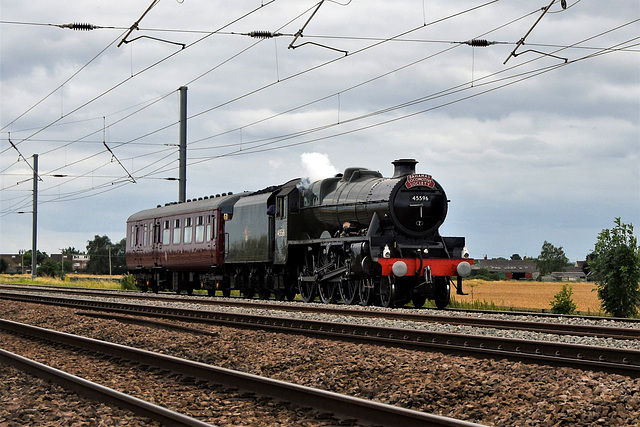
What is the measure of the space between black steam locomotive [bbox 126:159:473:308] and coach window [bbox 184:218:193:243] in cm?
4

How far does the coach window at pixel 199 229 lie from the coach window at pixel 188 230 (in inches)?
23.0

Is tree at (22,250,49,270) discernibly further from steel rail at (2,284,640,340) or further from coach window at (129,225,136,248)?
steel rail at (2,284,640,340)

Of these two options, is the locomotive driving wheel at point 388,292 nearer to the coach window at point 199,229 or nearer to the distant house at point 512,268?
the coach window at point 199,229

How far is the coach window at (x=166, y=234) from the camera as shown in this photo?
29.9 meters

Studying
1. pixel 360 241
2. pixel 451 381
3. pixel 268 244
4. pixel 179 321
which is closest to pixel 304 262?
A: pixel 268 244

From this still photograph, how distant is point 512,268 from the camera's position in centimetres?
13188

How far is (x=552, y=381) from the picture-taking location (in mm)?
7652

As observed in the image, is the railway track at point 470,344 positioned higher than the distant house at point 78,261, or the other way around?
the distant house at point 78,261

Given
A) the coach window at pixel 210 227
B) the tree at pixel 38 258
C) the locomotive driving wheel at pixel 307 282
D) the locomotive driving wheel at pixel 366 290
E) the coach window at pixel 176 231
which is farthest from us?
the tree at pixel 38 258

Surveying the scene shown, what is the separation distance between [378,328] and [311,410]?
5.27 meters

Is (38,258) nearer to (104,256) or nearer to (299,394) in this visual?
(104,256)

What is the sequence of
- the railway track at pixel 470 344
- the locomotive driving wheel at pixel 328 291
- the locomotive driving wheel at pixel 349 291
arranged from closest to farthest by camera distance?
the railway track at pixel 470 344 → the locomotive driving wheel at pixel 349 291 → the locomotive driving wheel at pixel 328 291

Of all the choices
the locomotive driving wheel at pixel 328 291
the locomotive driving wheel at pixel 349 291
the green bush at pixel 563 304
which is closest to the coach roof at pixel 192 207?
the locomotive driving wheel at pixel 328 291

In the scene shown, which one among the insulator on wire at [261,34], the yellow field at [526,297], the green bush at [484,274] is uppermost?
the insulator on wire at [261,34]
